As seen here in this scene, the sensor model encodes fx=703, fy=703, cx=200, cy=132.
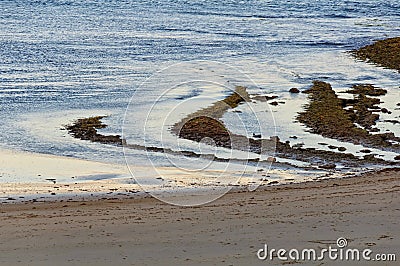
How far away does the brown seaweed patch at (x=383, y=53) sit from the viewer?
2737cm

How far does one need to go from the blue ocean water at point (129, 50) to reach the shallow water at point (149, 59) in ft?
0.16

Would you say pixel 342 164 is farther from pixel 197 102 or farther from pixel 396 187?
pixel 197 102

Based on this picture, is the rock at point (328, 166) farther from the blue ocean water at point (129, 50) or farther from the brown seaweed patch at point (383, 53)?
the brown seaweed patch at point (383, 53)

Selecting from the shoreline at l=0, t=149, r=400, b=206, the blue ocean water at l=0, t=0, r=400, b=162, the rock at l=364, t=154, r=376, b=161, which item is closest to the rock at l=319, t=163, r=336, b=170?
the shoreline at l=0, t=149, r=400, b=206

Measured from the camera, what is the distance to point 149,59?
27625 mm

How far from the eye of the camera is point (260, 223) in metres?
8.44

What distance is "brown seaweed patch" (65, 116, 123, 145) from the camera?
14164mm

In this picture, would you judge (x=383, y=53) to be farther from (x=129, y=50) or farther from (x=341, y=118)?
(x=341, y=118)

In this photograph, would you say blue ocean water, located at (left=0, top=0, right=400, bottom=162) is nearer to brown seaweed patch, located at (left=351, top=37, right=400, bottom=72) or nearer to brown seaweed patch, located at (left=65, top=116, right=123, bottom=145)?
brown seaweed patch, located at (left=65, top=116, right=123, bottom=145)

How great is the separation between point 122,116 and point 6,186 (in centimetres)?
613

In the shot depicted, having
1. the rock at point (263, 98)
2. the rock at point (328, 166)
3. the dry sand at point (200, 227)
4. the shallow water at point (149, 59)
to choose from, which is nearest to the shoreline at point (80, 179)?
the rock at point (328, 166)

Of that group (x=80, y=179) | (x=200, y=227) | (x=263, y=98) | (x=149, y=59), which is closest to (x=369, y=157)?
(x=80, y=179)

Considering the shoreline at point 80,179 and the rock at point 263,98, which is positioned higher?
the rock at point 263,98

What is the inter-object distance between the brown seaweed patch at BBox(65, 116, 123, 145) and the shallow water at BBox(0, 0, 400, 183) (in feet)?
0.94
